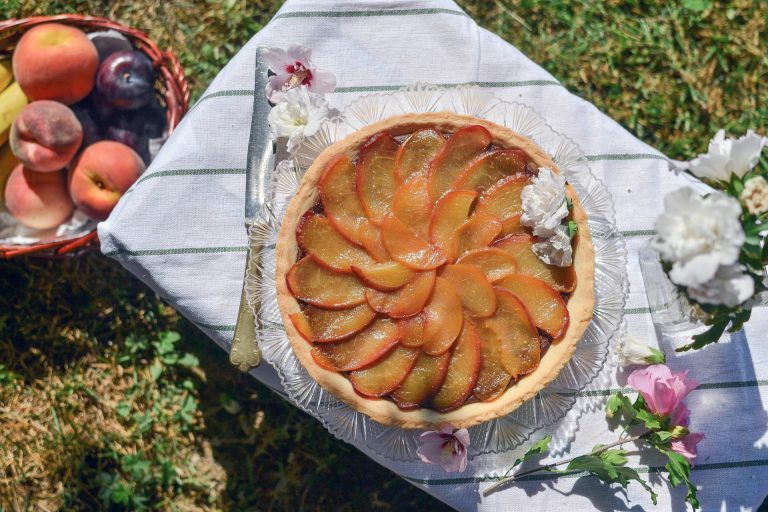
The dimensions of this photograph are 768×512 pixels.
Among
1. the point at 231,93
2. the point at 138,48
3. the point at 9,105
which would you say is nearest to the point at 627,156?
the point at 231,93

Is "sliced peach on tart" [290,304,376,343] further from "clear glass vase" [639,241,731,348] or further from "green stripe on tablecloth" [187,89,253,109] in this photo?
"clear glass vase" [639,241,731,348]

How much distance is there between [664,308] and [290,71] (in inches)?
56.9

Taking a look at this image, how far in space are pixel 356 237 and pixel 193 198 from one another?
63cm

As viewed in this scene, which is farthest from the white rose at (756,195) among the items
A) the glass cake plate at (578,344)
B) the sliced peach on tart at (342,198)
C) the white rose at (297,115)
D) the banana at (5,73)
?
the banana at (5,73)

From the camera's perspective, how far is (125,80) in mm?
2674

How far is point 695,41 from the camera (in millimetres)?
3443

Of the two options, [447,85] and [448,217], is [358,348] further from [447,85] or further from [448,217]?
[447,85]

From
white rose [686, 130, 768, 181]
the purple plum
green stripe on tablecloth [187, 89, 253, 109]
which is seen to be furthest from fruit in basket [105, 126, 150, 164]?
white rose [686, 130, 768, 181]

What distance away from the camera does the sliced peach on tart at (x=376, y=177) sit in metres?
2.14

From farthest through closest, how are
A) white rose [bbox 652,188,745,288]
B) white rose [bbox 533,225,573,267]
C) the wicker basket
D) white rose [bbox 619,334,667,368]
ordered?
the wicker basket
white rose [bbox 619,334,667,368]
white rose [bbox 533,225,573,267]
white rose [bbox 652,188,745,288]

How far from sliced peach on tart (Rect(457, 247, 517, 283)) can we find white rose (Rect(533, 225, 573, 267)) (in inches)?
3.4

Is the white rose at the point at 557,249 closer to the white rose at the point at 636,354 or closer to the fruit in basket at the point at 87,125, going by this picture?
the white rose at the point at 636,354

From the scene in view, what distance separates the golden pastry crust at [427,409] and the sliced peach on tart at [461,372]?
0.13 feet

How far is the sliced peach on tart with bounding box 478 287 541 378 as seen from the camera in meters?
2.07
